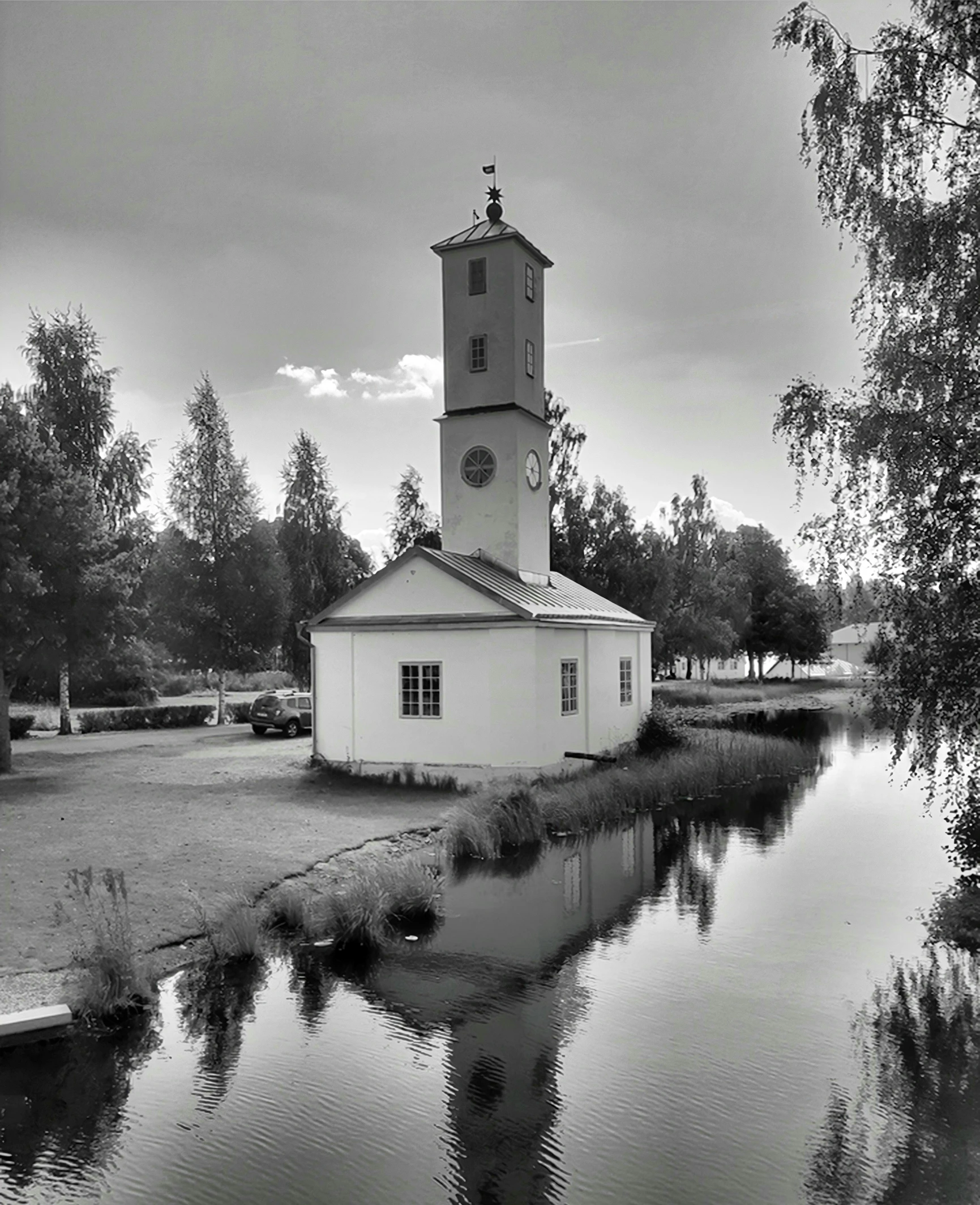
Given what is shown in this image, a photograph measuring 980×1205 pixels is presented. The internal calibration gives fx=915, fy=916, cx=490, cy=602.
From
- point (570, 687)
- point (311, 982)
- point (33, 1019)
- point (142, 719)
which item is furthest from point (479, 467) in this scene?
point (142, 719)

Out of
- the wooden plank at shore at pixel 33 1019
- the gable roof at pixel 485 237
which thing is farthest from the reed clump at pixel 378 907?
the gable roof at pixel 485 237

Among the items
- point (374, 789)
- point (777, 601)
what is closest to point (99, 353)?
point (374, 789)

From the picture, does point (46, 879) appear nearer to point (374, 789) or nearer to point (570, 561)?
point (374, 789)

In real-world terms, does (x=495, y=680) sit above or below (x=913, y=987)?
above

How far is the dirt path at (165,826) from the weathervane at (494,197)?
13.8 m

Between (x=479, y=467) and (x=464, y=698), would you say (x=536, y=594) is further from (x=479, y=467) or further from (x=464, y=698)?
(x=479, y=467)

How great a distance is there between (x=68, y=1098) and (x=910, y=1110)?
224 inches

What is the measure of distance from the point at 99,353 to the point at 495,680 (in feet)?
58.5

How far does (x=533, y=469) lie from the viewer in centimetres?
2153

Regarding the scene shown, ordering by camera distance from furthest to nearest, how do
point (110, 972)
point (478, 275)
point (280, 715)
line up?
1. point (280, 715)
2. point (478, 275)
3. point (110, 972)

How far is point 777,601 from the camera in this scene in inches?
2233

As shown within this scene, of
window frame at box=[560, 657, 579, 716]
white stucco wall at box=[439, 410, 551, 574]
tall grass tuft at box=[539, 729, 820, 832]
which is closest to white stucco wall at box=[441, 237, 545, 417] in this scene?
white stucco wall at box=[439, 410, 551, 574]

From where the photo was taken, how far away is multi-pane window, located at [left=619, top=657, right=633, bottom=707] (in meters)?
22.7

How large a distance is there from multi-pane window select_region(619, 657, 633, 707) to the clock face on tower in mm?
4857
